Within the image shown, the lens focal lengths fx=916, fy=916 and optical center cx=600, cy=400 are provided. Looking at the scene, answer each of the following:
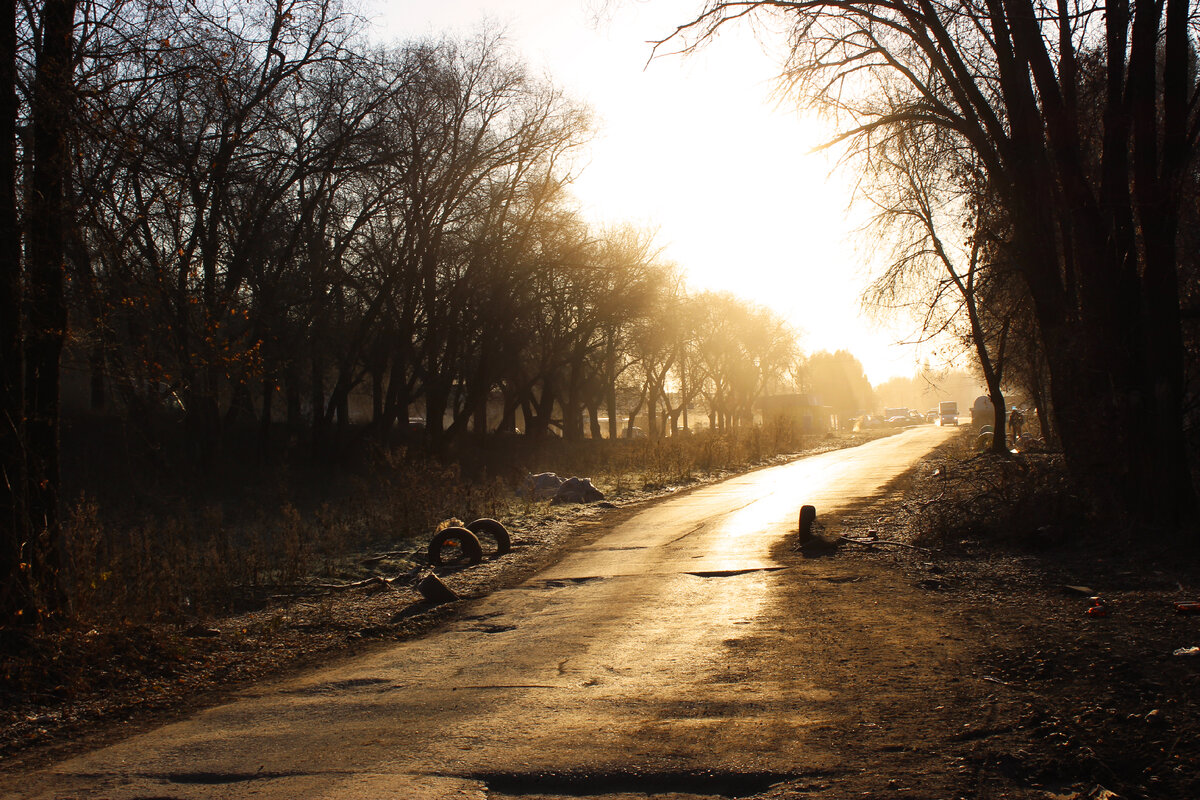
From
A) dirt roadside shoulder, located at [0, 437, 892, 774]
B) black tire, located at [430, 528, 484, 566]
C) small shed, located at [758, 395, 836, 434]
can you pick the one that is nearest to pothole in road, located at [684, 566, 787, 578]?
dirt roadside shoulder, located at [0, 437, 892, 774]

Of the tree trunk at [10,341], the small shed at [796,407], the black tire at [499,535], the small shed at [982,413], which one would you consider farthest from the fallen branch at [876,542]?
the small shed at [796,407]

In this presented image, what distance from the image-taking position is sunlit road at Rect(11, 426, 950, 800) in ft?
14.0

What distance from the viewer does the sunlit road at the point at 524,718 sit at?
4.27m

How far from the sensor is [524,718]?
5172 millimetres

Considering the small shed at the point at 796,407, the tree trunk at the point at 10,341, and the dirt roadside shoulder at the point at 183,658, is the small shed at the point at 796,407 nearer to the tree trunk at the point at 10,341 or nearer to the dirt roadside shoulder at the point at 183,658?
the dirt roadside shoulder at the point at 183,658

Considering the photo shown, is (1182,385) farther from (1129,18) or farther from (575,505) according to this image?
(575,505)

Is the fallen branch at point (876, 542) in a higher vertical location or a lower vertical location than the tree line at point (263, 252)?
lower

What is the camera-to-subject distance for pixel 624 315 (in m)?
38.0

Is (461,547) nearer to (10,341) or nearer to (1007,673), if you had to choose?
(10,341)

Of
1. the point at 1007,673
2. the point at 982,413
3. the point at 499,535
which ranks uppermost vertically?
the point at 982,413

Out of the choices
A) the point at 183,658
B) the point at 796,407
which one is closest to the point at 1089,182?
the point at 183,658

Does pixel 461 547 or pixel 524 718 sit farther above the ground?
pixel 461 547

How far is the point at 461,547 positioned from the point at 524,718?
769 centimetres

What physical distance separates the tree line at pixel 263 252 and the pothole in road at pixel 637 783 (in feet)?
14.5
